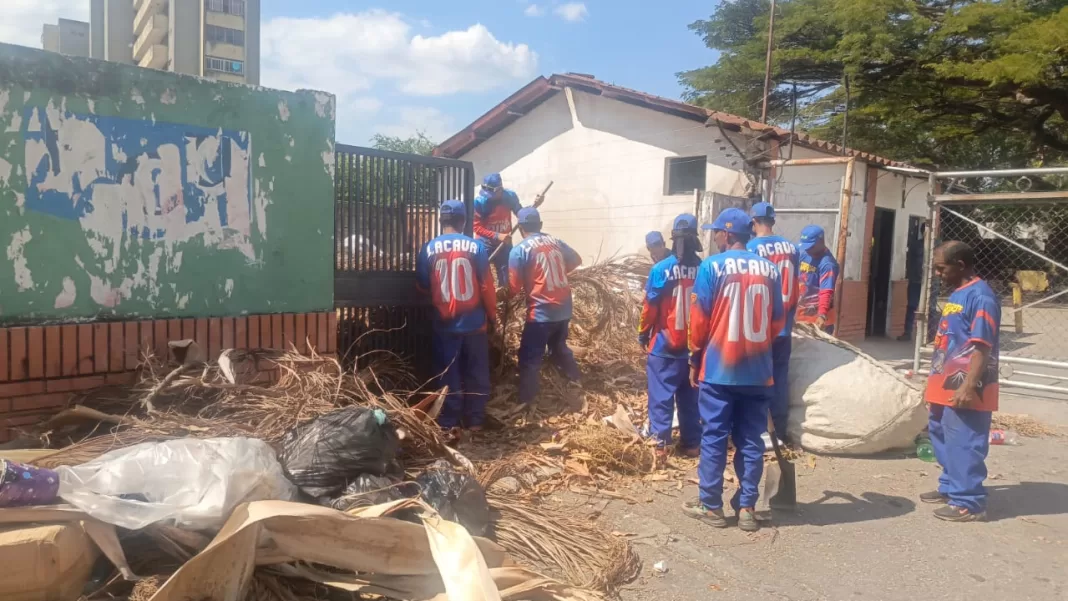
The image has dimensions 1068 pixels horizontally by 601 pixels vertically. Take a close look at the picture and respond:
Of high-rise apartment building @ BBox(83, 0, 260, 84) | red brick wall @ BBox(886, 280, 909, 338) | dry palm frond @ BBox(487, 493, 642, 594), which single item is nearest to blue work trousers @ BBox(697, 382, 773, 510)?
dry palm frond @ BBox(487, 493, 642, 594)

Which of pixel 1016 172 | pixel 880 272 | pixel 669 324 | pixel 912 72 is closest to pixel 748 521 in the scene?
pixel 669 324

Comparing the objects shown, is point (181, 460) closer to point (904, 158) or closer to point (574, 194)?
point (574, 194)

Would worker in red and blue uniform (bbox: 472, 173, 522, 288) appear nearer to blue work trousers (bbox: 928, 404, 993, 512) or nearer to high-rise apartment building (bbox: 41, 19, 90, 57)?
blue work trousers (bbox: 928, 404, 993, 512)

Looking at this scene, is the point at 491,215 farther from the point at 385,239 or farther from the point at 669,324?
the point at 669,324

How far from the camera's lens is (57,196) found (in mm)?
4246

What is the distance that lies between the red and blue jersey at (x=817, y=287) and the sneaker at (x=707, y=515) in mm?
3562

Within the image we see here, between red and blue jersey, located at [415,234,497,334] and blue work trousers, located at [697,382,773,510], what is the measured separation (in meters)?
2.11

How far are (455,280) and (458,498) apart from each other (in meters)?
2.34

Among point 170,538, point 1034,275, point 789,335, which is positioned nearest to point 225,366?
point 170,538

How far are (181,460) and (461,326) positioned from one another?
9.42ft

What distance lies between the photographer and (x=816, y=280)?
26.3ft

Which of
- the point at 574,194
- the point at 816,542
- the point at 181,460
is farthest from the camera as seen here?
the point at 574,194

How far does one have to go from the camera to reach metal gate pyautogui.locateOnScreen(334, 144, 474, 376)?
5910mm

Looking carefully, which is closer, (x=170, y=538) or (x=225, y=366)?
(x=170, y=538)
